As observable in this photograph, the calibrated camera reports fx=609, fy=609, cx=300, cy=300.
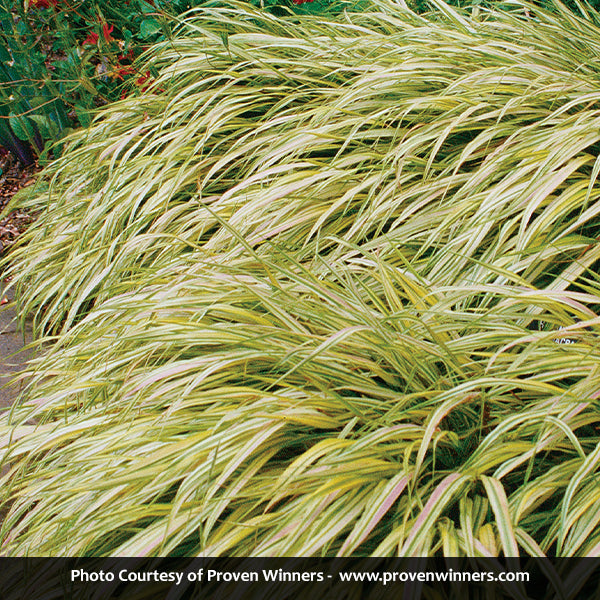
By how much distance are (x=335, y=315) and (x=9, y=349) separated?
1.67 meters

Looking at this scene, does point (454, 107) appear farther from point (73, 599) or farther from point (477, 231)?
point (73, 599)

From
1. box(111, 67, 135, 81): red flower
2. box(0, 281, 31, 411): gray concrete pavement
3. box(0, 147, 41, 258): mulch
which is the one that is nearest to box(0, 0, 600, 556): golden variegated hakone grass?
box(0, 281, 31, 411): gray concrete pavement

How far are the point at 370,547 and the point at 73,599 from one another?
0.61m

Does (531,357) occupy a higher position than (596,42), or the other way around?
(596,42)

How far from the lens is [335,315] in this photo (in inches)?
58.1

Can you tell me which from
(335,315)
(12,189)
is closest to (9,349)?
(12,189)

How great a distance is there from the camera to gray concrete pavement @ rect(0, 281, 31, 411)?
7.33 feet

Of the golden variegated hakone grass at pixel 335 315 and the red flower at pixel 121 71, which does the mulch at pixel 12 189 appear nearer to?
the golden variegated hakone grass at pixel 335 315

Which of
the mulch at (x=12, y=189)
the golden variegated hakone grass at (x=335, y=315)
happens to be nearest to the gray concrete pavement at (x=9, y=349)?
the golden variegated hakone grass at (x=335, y=315)

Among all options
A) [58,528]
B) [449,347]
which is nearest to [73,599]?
[58,528]

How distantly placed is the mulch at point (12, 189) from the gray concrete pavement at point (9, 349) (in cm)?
46

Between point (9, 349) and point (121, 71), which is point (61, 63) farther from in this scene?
point (9, 349)

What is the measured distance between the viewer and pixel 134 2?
325 centimetres

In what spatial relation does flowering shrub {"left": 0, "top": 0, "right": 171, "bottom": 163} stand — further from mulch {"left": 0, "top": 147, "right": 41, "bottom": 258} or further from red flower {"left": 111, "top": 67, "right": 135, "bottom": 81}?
mulch {"left": 0, "top": 147, "right": 41, "bottom": 258}
